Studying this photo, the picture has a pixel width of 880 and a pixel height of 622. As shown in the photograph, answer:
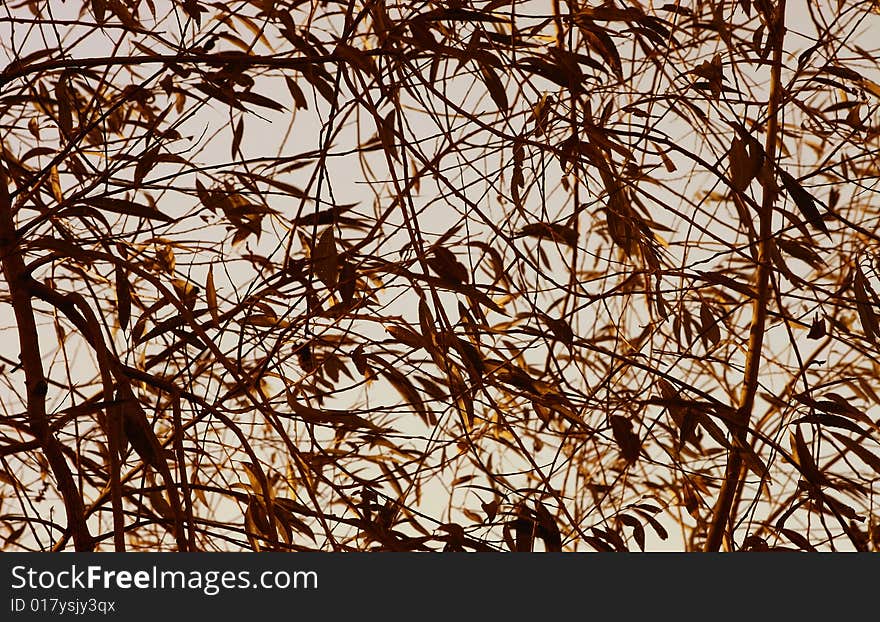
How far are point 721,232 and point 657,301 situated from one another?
468 millimetres

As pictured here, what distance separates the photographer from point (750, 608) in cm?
96

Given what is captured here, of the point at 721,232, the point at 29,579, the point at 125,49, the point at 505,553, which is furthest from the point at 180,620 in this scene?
the point at 721,232

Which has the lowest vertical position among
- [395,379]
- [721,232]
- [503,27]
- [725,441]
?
[725,441]

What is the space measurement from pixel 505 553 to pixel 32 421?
1.45 ft

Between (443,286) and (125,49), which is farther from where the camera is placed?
(125,49)

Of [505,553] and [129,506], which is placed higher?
[129,506]

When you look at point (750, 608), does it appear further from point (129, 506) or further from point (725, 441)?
point (129, 506)

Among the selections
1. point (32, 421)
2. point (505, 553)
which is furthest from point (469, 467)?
point (32, 421)

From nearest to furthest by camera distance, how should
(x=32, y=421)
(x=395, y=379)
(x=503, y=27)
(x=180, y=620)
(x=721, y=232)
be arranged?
1. (x=180, y=620)
2. (x=32, y=421)
3. (x=395, y=379)
4. (x=503, y=27)
5. (x=721, y=232)

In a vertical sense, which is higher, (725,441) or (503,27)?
(503,27)

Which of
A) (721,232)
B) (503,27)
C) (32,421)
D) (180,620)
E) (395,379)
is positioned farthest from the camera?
(721,232)

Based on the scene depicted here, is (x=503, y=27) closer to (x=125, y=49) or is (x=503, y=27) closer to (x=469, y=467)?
(x=125, y=49)

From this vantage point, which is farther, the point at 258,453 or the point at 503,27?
the point at 258,453

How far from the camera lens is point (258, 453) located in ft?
5.00
